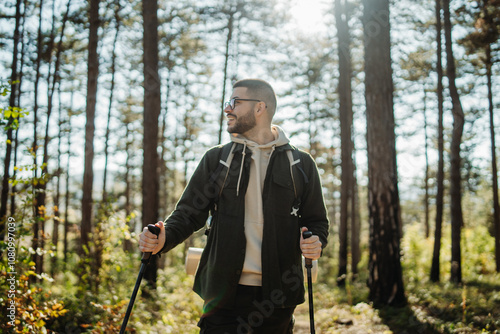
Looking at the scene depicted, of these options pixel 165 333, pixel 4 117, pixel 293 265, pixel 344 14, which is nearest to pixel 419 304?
pixel 165 333

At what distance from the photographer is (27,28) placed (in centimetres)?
1413

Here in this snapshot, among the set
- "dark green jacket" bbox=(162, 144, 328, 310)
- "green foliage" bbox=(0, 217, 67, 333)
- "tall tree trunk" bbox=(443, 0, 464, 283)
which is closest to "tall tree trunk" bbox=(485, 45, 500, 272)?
"tall tree trunk" bbox=(443, 0, 464, 283)

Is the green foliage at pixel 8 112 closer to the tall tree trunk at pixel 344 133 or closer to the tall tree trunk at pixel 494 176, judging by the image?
the tall tree trunk at pixel 344 133

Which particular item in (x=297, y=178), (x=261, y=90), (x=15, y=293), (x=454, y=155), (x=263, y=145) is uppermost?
(x=454, y=155)

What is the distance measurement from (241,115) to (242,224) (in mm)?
870

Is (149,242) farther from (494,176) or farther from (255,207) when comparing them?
(494,176)

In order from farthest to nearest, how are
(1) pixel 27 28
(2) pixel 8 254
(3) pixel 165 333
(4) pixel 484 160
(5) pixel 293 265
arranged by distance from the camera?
(4) pixel 484 160 → (1) pixel 27 28 → (3) pixel 165 333 → (2) pixel 8 254 → (5) pixel 293 265

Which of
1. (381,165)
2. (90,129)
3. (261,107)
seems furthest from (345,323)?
(90,129)

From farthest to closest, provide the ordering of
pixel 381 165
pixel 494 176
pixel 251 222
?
pixel 494 176 < pixel 381 165 < pixel 251 222

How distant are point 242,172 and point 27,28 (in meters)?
14.9

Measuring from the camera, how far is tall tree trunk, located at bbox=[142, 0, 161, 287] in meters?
9.48

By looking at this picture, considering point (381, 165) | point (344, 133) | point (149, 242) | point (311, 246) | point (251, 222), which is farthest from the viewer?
point (344, 133)

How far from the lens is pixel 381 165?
7.86 metres

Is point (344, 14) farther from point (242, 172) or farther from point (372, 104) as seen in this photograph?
point (242, 172)
